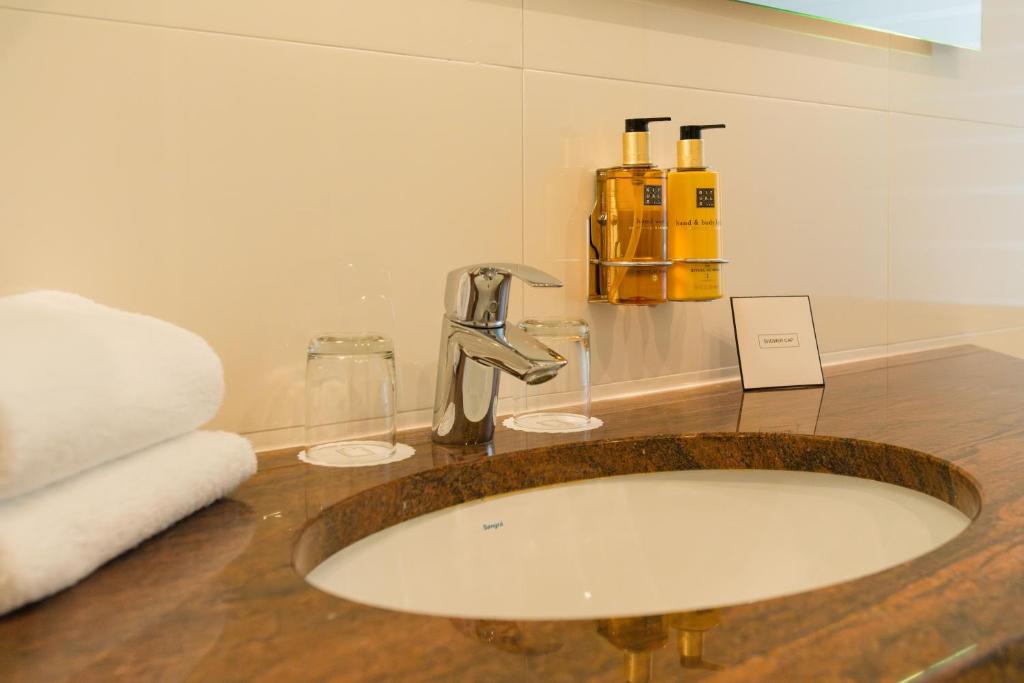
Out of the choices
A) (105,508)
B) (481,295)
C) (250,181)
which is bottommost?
(105,508)

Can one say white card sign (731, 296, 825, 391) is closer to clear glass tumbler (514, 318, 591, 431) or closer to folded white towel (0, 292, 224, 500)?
clear glass tumbler (514, 318, 591, 431)

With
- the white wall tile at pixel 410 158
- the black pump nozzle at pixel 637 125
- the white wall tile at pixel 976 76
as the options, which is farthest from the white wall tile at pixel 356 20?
the white wall tile at pixel 976 76

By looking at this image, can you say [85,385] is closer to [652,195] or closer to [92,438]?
[92,438]

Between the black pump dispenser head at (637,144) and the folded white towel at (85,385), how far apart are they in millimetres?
530

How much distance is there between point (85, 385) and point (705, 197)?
0.73m

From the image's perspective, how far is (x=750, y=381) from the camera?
1185 millimetres

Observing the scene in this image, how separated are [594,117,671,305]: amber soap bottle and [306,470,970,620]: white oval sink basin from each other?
239 mm

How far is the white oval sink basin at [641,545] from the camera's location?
0.73 metres

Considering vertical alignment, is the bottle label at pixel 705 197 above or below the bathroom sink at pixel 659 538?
above

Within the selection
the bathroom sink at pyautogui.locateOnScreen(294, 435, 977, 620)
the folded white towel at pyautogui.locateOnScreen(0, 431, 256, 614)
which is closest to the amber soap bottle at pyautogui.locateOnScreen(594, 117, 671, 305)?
the bathroom sink at pyautogui.locateOnScreen(294, 435, 977, 620)

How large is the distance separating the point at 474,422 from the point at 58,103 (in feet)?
1.42

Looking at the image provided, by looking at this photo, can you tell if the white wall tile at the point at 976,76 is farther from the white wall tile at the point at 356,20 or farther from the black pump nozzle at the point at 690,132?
the white wall tile at the point at 356,20

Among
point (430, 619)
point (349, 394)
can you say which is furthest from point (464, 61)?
point (430, 619)

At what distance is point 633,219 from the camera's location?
3.42 ft
